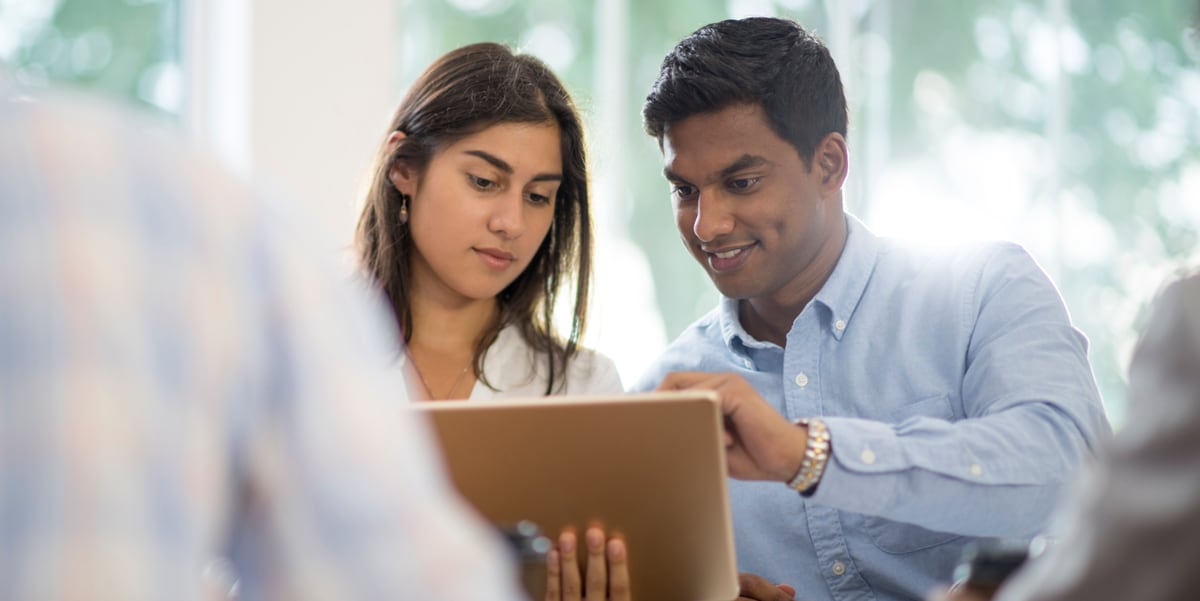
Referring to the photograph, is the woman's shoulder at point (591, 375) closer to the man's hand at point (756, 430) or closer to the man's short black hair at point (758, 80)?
the man's short black hair at point (758, 80)

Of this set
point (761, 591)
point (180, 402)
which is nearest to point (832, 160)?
point (761, 591)

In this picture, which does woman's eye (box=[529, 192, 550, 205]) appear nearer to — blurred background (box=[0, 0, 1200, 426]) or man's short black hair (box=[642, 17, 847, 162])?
man's short black hair (box=[642, 17, 847, 162])

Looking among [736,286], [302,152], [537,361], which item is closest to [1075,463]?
[736,286]

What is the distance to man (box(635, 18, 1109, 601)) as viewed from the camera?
1.66 metres

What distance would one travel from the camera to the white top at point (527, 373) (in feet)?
7.49

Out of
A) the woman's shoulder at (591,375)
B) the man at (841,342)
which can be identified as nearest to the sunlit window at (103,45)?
the woman's shoulder at (591,375)

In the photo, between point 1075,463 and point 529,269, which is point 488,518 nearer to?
point 1075,463

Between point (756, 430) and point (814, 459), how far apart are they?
87 mm

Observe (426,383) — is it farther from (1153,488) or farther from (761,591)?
(1153,488)

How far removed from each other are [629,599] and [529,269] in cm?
102

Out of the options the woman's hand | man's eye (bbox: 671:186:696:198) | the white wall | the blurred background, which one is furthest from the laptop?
the blurred background

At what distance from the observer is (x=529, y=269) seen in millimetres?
2418

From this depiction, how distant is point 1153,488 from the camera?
0.65m

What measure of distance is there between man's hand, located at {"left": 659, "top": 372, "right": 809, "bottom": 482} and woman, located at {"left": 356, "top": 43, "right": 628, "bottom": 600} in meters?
0.72
